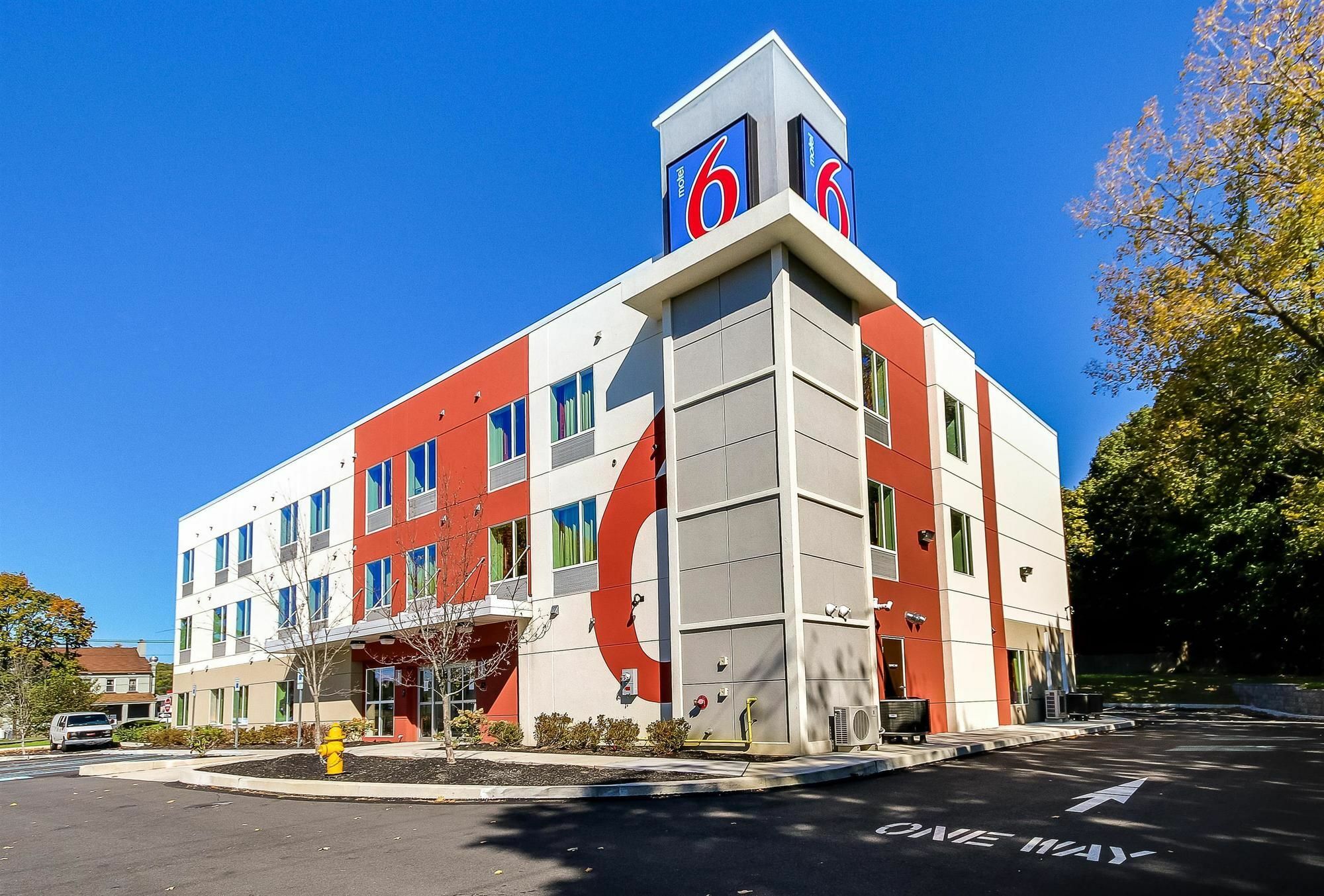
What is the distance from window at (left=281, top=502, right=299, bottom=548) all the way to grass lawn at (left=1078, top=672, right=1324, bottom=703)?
119ft

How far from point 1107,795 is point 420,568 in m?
22.1

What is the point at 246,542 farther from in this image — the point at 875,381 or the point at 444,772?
the point at 875,381

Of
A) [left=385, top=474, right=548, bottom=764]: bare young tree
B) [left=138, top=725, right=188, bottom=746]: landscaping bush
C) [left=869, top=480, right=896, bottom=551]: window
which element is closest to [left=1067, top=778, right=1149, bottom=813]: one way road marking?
[left=869, top=480, right=896, bottom=551]: window

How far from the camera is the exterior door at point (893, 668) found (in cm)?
2292

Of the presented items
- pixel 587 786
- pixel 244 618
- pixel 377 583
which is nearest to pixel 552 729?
pixel 587 786

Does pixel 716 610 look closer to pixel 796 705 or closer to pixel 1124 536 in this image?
pixel 796 705

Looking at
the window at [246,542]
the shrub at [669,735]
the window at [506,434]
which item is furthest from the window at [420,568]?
the window at [246,542]

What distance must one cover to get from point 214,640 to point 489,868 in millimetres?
39704

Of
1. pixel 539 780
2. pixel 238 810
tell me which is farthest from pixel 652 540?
pixel 238 810

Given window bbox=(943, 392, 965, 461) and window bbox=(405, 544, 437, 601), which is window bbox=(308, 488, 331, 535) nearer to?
window bbox=(405, 544, 437, 601)

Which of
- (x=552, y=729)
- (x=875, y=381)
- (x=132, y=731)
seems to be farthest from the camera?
(x=132, y=731)

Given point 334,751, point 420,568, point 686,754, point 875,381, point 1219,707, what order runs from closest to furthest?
point 334,751, point 686,754, point 875,381, point 420,568, point 1219,707

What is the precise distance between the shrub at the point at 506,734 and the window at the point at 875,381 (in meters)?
12.3

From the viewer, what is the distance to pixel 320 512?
36.2 metres
